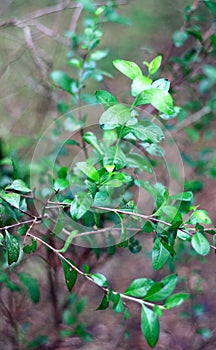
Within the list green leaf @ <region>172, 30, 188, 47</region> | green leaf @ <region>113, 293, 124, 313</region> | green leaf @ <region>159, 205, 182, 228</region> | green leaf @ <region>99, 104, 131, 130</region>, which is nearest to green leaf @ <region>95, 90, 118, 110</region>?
green leaf @ <region>99, 104, 131, 130</region>

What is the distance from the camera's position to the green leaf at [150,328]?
644 millimetres

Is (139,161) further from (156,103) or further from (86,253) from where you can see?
(86,253)

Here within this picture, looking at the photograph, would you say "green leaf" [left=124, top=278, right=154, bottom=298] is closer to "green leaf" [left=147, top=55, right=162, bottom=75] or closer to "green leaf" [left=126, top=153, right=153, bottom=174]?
"green leaf" [left=126, top=153, right=153, bottom=174]

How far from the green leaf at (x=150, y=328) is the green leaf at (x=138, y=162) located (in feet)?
0.89

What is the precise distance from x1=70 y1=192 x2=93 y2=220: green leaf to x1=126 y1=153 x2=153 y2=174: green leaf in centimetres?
19

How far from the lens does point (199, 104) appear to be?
1.52 meters

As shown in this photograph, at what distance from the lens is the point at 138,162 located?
853 millimetres

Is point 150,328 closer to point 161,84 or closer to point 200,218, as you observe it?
point 200,218

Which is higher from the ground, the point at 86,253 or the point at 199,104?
the point at 199,104

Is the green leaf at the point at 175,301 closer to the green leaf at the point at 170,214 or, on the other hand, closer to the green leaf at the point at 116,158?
the green leaf at the point at 170,214

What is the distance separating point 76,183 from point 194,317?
706mm

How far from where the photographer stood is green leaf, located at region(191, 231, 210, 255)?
26.4 inches

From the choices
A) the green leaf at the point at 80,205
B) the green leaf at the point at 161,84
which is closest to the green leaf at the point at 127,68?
the green leaf at the point at 161,84

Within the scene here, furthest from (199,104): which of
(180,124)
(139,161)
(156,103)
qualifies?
(156,103)
